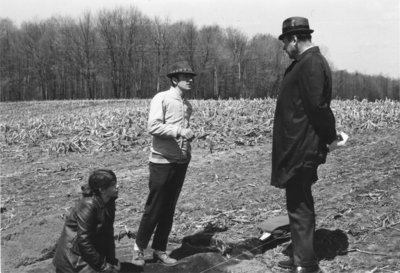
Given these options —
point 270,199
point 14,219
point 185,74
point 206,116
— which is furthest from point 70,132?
point 185,74

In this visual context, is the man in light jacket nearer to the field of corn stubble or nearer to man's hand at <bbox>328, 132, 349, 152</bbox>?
the field of corn stubble

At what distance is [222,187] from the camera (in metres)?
6.70

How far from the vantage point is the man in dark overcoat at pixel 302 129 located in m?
3.44

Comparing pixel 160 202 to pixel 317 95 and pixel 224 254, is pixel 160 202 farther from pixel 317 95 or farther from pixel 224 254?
pixel 317 95

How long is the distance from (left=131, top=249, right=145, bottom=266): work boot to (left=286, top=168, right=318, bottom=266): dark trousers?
4.94 ft

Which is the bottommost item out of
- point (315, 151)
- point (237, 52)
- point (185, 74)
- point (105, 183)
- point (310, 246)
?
point (310, 246)

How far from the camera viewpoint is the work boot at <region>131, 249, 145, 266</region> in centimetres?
435

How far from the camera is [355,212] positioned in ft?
15.5

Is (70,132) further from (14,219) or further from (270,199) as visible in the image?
(270,199)

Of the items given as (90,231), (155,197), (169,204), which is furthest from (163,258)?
(90,231)

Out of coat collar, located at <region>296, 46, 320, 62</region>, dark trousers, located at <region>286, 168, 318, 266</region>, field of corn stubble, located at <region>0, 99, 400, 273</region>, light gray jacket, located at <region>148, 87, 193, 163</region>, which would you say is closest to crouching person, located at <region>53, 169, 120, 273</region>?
light gray jacket, located at <region>148, 87, 193, 163</region>

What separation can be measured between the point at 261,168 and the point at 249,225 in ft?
8.41

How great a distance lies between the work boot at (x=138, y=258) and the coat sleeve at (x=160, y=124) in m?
1.16

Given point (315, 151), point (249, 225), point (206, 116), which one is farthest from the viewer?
point (206, 116)
